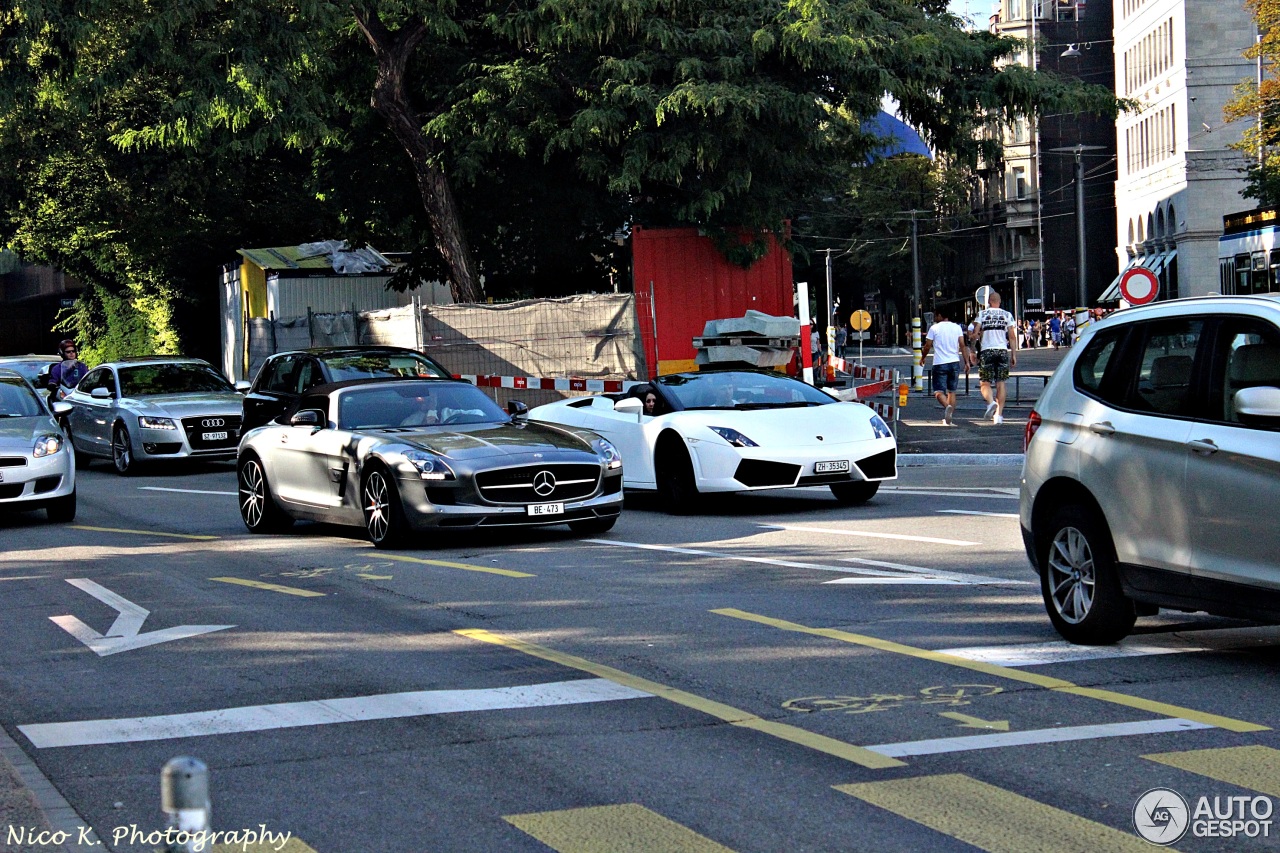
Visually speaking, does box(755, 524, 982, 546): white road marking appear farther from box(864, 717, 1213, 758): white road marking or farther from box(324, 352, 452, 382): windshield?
box(324, 352, 452, 382): windshield

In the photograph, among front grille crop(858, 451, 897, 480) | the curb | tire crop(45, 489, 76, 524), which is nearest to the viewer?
front grille crop(858, 451, 897, 480)

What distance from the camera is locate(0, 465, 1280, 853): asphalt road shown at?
538 centimetres

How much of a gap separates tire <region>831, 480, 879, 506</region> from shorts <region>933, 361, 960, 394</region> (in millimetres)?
10871

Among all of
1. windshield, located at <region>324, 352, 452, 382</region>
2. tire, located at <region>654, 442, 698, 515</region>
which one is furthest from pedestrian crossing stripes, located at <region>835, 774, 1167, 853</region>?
windshield, located at <region>324, 352, 452, 382</region>

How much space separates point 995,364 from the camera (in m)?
26.2

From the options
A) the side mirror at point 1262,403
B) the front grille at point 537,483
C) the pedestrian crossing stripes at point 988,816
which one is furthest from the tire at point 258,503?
the pedestrian crossing stripes at point 988,816

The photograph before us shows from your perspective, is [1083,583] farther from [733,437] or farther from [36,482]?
[36,482]

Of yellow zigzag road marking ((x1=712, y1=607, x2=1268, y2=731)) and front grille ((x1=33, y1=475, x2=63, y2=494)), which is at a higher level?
front grille ((x1=33, y1=475, x2=63, y2=494))

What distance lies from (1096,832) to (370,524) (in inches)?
360

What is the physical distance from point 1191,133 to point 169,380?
2680 inches

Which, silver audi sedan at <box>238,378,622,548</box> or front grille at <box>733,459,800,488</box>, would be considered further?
front grille at <box>733,459,800,488</box>

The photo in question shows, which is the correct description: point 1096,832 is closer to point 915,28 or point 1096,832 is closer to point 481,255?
point 915,28

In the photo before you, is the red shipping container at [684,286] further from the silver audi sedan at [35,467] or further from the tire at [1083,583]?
the tire at [1083,583]

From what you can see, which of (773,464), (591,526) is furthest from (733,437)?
(591,526)
